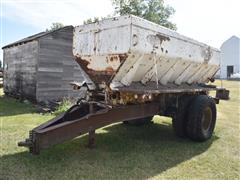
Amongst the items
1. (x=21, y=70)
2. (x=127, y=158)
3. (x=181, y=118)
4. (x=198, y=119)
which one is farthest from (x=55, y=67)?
(x=127, y=158)

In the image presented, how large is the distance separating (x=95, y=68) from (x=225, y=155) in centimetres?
324

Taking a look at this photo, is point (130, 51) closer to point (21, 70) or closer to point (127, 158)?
point (127, 158)

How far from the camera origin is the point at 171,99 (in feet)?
23.7

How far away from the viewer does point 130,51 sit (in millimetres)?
5340

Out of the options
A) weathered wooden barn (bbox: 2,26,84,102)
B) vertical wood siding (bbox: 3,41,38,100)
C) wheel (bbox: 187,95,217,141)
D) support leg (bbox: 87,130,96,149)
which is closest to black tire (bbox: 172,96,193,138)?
wheel (bbox: 187,95,217,141)

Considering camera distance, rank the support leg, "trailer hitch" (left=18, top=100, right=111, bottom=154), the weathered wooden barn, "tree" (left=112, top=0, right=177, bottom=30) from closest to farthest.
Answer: "trailer hitch" (left=18, top=100, right=111, bottom=154) → the support leg → the weathered wooden barn → "tree" (left=112, top=0, right=177, bottom=30)

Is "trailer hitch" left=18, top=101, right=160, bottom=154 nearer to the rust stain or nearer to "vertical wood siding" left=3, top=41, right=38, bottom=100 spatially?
the rust stain

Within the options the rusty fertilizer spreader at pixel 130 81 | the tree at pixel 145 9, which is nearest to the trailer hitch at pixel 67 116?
the rusty fertilizer spreader at pixel 130 81

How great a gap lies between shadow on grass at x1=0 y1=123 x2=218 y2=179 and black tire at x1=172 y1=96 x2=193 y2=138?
0.66 ft

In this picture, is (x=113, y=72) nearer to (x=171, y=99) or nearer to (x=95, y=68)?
(x=95, y=68)

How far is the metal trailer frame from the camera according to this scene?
4.89m

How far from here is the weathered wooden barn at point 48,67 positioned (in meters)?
13.5

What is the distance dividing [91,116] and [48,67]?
8880 millimetres

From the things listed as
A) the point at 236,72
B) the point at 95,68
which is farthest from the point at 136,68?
the point at 236,72
